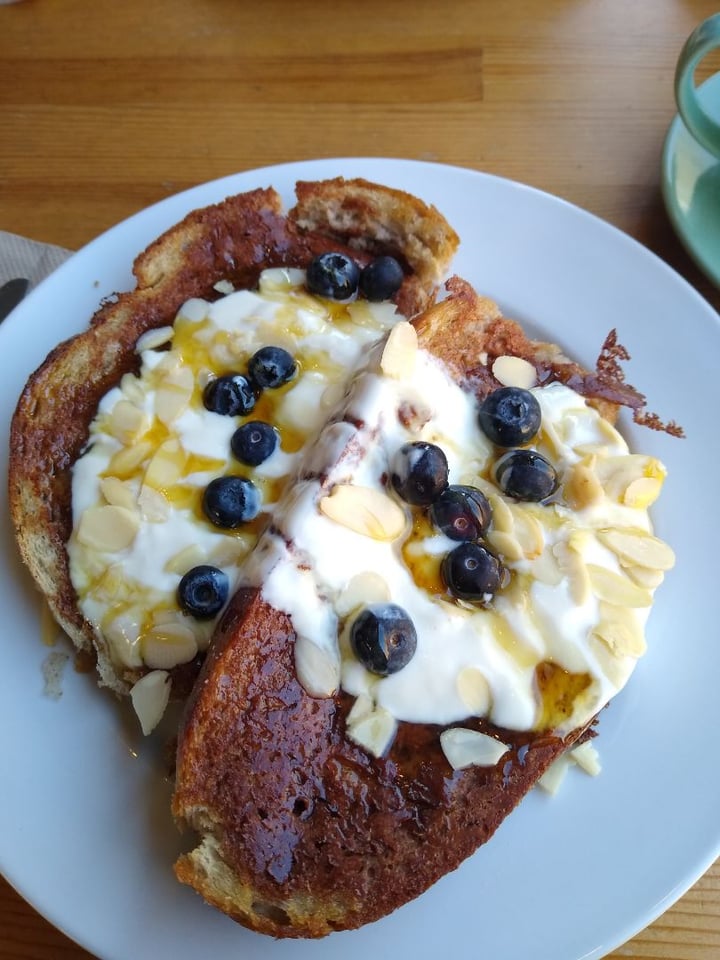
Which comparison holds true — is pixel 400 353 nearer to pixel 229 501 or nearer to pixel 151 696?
pixel 229 501

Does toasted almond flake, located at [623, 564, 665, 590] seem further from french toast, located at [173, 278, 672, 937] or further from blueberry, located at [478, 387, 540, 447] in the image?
blueberry, located at [478, 387, 540, 447]

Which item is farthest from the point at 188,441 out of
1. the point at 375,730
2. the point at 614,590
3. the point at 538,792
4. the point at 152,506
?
the point at 538,792

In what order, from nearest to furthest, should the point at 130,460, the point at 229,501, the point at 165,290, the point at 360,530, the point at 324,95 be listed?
the point at 360,530 < the point at 229,501 < the point at 130,460 < the point at 165,290 < the point at 324,95

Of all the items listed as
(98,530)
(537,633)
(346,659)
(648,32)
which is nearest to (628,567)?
(537,633)

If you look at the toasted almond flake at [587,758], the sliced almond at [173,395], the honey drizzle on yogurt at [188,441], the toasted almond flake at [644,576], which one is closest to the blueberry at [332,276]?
the honey drizzle on yogurt at [188,441]

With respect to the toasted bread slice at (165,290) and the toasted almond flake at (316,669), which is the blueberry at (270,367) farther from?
the toasted almond flake at (316,669)

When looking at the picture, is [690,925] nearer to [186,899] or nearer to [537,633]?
[537,633]
